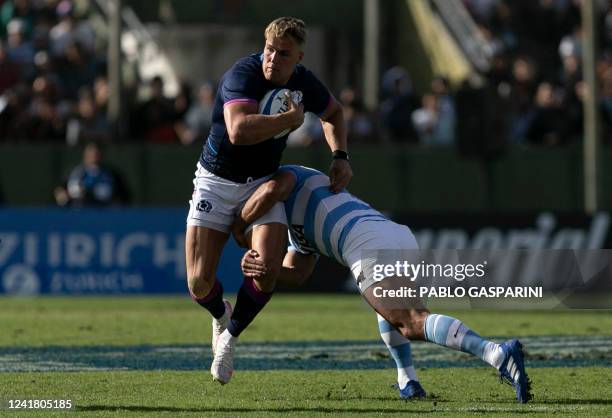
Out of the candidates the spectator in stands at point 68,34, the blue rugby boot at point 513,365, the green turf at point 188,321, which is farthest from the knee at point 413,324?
the spectator in stands at point 68,34

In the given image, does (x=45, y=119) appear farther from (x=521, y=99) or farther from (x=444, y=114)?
(x=521, y=99)

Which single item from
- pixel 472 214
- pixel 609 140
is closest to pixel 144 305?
pixel 472 214

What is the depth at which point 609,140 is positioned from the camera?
2294 centimetres

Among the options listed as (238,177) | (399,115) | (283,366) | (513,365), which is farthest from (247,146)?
(399,115)

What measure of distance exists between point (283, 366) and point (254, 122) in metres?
2.52

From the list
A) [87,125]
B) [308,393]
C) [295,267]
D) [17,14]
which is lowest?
[87,125]

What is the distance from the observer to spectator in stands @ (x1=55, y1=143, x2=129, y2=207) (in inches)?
774

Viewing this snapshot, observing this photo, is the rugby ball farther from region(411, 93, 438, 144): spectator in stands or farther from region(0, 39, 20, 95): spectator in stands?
region(0, 39, 20, 95): spectator in stands

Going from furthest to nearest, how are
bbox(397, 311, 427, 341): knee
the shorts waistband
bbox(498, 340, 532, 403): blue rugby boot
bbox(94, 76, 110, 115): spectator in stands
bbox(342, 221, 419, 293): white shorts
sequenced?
1. bbox(94, 76, 110, 115): spectator in stands
2. the shorts waistband
3. bbox(342, 221, 419, 293): white shorts
4. bbox(397, 311, 427, 341): knee
5. bbox(498, 340, 532, 403): blue rugby boot

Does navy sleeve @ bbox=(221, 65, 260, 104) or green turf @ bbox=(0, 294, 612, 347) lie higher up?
navy sleeve @ bbox=(221, 65, 260, 104)

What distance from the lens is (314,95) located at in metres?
9.95

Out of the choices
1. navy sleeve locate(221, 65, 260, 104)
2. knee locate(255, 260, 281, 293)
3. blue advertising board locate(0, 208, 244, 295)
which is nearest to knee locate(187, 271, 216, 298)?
knee locate(255, 260, 281, 293)

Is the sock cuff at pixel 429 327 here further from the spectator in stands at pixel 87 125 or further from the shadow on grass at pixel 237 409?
the spectator in stands at pixel 87 125

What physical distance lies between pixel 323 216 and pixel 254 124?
711 mm
